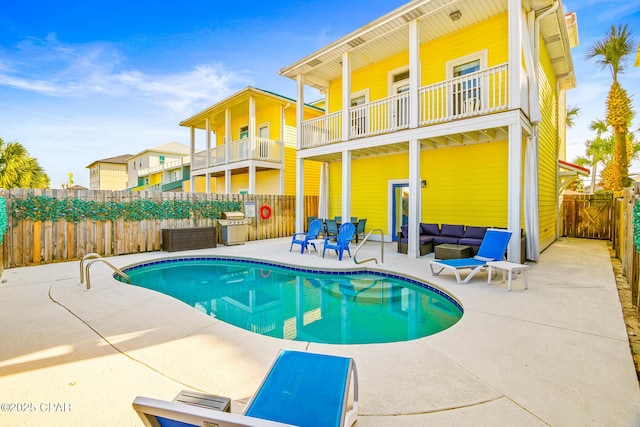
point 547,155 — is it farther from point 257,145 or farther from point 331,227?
point 257,145

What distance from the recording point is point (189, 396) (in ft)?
5.59

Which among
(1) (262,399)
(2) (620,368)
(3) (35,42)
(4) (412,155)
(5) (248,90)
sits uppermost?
(3) (35,42)

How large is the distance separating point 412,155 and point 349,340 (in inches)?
240

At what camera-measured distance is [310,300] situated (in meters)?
5.70

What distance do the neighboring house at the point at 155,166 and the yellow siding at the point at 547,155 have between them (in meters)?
25.7

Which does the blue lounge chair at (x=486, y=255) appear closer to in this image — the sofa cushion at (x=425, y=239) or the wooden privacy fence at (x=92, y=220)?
the sofa cushion at (x=425, y=239)

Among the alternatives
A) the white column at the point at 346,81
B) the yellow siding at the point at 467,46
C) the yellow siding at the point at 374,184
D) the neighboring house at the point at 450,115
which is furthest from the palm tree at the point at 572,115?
the white column at the point at 346,81

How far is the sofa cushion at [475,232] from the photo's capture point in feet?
28.1

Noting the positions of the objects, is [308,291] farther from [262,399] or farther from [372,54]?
[372,54]

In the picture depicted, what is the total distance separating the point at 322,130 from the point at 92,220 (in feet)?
26.3

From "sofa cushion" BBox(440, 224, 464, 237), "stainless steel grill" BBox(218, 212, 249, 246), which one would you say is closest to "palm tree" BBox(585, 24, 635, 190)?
"sofa cushion" BBox(440, 224, 464, 237)

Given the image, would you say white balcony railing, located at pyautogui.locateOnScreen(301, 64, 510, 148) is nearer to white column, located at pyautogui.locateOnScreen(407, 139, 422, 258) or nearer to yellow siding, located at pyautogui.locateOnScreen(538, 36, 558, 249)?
white column, located at pyautogui.locateOnScreen(407, 139, 422, 258)

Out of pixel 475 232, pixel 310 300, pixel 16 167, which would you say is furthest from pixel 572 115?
pixel 16 167

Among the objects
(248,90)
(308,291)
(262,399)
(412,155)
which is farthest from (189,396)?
(248,90)
